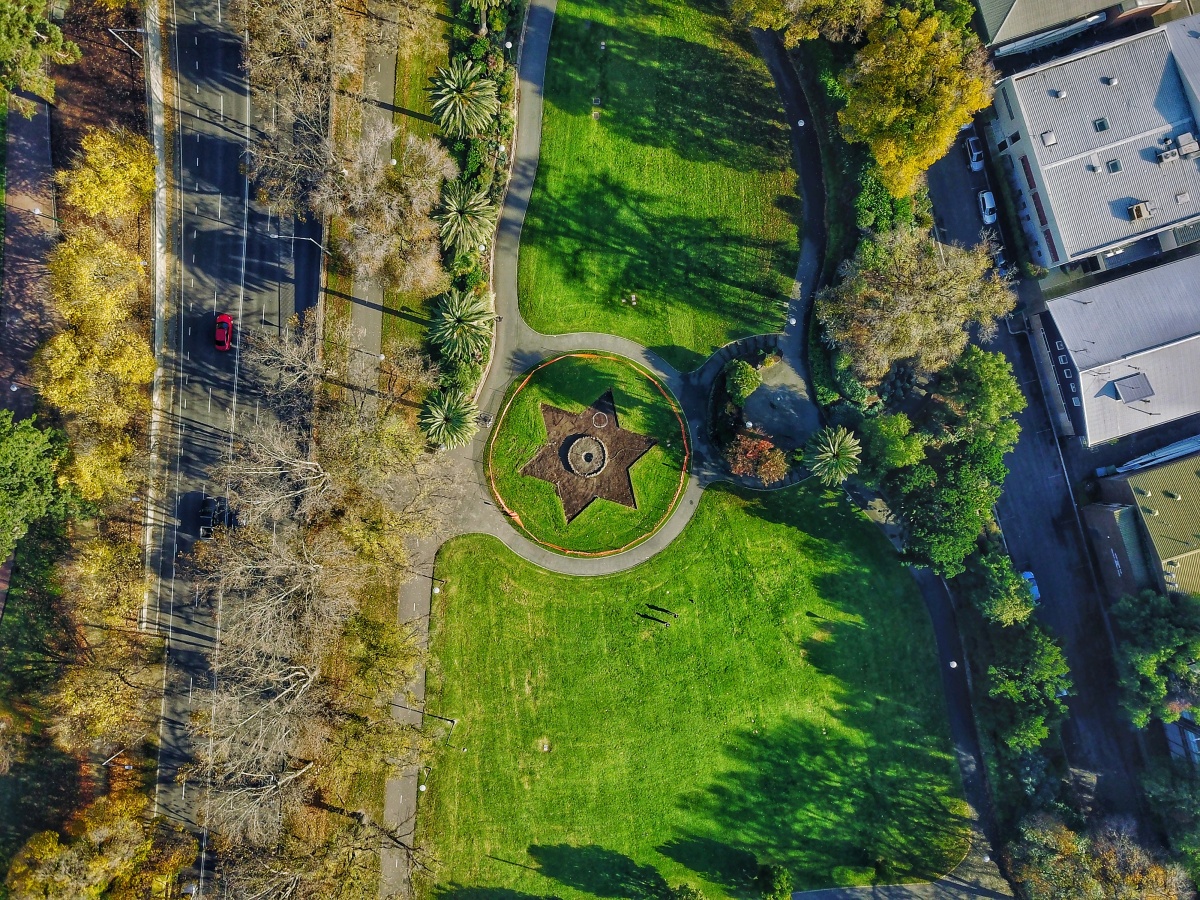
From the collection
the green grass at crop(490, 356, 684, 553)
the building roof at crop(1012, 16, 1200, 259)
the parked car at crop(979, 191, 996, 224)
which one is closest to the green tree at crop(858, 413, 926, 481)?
the green grass at crop(490, 356, 684, 553)

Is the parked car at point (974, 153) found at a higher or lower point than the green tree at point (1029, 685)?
higher

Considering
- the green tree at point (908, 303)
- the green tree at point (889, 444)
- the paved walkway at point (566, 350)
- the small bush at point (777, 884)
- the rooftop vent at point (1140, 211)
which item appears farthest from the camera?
the paved walkway at point (566, 350)

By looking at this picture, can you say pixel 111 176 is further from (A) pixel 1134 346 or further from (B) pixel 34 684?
(A) pixel 1134 346

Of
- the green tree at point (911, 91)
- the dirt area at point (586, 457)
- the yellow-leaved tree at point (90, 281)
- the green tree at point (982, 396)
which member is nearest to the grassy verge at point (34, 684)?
the yellow-leaved tree at point (90, 281)

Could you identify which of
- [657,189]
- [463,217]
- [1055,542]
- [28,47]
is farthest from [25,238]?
[1055,542]

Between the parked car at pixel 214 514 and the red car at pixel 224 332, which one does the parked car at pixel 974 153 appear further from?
the parked car at pixel 214 514

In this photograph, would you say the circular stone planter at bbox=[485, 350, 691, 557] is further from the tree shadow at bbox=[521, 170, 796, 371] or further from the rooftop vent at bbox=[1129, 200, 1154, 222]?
the rooftop vent at bbox=[1129, 200, 1154, 222]

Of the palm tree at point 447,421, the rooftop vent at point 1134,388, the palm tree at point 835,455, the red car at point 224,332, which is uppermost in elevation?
the red car at point 224,332
